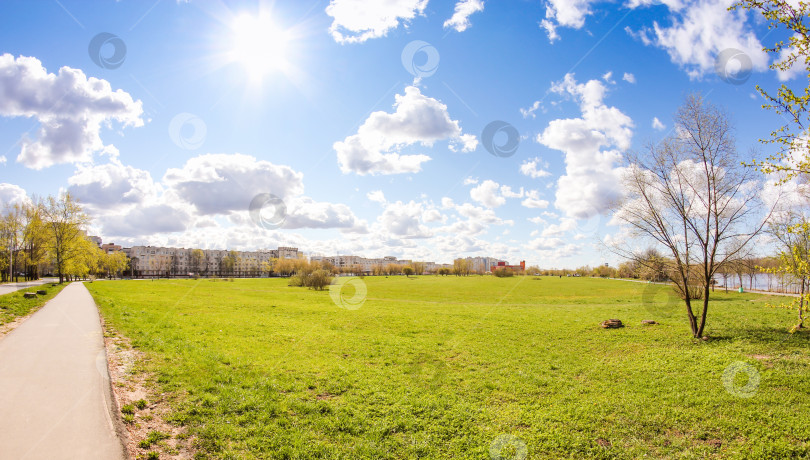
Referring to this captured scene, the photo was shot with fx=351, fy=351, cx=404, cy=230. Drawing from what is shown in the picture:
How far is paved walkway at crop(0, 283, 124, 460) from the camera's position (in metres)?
6.42

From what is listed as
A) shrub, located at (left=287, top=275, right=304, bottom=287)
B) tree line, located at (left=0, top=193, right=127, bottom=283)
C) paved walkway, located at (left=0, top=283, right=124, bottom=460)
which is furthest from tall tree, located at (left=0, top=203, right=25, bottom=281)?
paved walkway, located at (left=0, top=283, right=124, bottom=460)

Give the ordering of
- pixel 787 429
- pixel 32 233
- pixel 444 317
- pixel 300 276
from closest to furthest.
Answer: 1. pixel 787 429
2. pixel 444 317
3. pixel 32 233
4. pixel 300 276

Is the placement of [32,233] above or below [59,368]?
above

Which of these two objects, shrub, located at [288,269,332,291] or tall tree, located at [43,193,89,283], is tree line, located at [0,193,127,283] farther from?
shrub, located at [288,269,332,291]

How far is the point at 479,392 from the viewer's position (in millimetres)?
11219

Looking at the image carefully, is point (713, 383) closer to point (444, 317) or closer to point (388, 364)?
point (388, 364)

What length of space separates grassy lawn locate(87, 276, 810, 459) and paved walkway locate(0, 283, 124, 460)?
152cm

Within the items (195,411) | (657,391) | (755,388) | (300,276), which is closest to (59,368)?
(195,411)

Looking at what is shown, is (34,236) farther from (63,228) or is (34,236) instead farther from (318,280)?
(318,280)

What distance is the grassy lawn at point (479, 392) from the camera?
7.81m

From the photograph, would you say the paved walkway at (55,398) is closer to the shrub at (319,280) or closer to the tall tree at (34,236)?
the shrub at (319,280)

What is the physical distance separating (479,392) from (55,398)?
1118 centimetres

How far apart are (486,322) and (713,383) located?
47.9ft

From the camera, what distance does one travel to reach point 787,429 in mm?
8586
